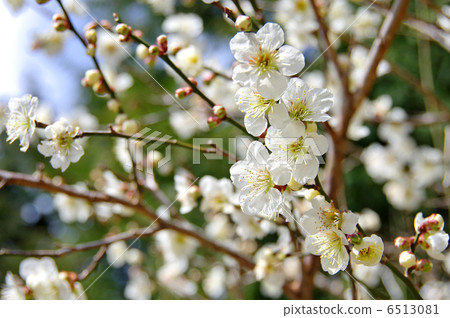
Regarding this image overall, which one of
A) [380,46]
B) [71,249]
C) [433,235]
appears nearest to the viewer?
[433,235]

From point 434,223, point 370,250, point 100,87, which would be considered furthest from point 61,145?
point 434,223

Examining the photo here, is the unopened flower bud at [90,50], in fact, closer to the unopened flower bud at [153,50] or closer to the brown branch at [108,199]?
the unopened flower bud at [153,50]

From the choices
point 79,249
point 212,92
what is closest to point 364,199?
point 212,92

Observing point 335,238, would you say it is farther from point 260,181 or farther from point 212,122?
point 212,122

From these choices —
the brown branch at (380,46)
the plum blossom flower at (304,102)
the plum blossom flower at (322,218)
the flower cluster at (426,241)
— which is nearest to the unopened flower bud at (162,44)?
the plum blossom flower at (304,102)

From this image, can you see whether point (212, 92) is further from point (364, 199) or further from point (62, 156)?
point (364, 199)

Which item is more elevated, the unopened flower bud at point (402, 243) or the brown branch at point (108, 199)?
the unopened flower bud at point (402, 243)

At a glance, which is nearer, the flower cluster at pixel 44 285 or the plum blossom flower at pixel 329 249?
the plum blossom flower at pixel 329 249
